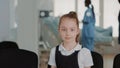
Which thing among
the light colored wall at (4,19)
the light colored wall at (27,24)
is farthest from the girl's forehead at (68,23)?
the light colored wall at (27,24)

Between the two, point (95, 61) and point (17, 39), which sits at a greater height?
point (95, 61)

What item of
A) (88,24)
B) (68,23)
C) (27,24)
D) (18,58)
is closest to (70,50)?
(68,23)

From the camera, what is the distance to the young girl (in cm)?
167

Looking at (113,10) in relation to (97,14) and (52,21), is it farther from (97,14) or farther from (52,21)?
(52,21)

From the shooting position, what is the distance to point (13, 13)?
14.8 ft

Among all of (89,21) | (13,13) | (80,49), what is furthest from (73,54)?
(89,21)

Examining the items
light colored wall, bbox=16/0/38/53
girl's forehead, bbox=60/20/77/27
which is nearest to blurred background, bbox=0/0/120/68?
light colored wall, bbox=16/0/38/53

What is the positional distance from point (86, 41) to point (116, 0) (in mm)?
964

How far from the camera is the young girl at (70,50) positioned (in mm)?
1671

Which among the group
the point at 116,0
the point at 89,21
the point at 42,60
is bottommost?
the point at 42,60

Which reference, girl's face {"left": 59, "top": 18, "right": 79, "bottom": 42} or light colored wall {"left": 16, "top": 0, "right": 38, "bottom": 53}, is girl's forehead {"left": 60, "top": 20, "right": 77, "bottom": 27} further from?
light colored wall {"left": 16, "top": 0, "right": 38, "bottom": 53}

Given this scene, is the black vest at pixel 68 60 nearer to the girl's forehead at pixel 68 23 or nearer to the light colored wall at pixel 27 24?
the girl's forehead at pixel 68 23

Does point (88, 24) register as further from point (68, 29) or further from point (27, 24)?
point (68, 29)

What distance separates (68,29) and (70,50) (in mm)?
130
